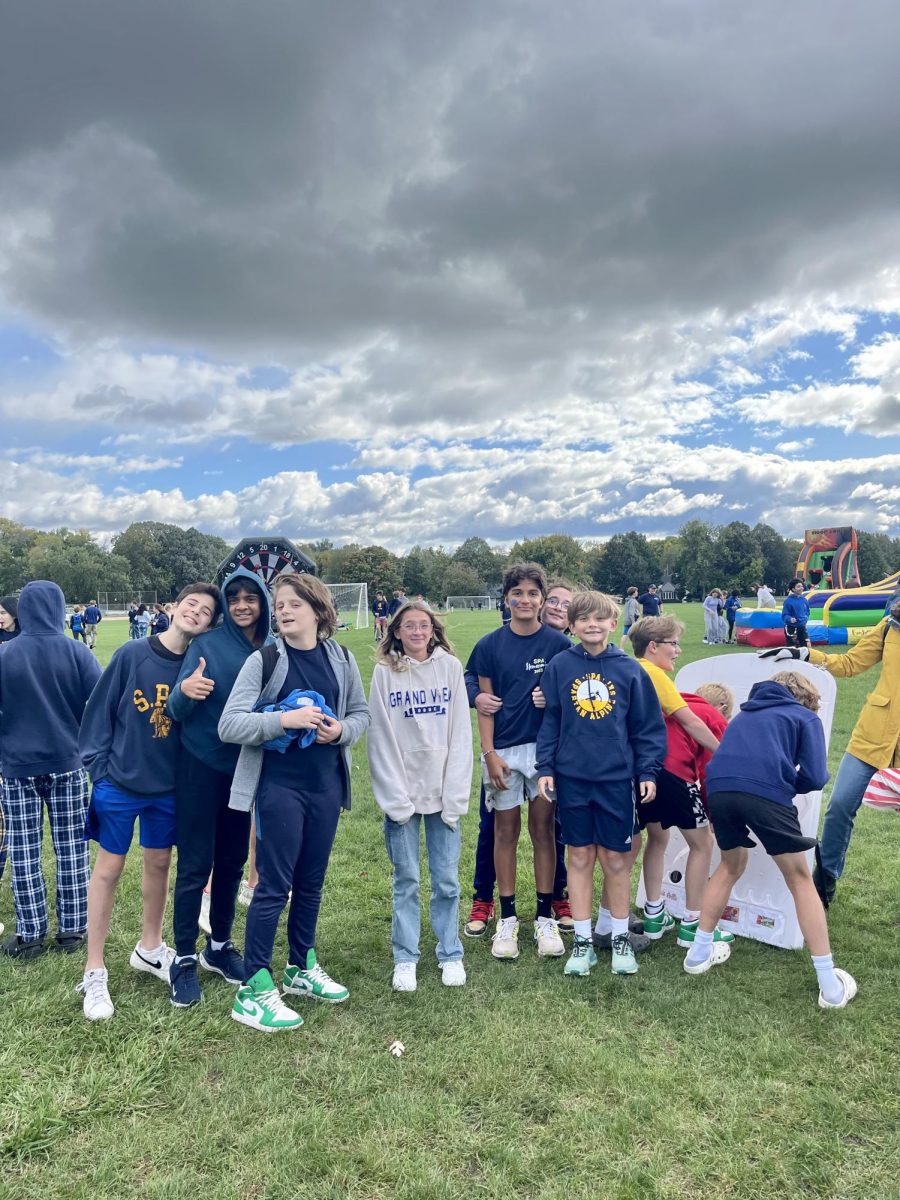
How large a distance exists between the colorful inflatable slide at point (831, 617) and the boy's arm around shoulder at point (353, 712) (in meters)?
18.1

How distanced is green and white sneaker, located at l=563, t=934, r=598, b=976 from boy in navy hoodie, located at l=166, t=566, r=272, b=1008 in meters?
1.84

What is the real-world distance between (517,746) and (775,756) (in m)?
1.39

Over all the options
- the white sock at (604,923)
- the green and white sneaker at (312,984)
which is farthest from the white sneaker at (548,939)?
the green and white sneaker at (312,984)

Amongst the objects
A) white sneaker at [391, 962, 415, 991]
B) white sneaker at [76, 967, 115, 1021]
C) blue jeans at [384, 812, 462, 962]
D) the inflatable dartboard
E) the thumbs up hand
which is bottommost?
white sneaker at [391, 962, 415, 991]

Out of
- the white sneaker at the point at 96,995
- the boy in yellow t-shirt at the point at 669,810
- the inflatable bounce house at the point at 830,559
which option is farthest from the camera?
the inflatable bounce house at the point at 830,559

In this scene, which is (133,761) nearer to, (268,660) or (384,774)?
(268,660)

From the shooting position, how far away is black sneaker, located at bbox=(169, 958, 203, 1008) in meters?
3.64

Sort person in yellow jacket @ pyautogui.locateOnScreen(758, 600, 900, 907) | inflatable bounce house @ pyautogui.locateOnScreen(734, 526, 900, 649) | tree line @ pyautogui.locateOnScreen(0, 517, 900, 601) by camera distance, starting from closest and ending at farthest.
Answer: person in yellow jacket @ pyautogui.locateOnScreen(758, 600, 900, 907), inflatable bounce house @ pyautogui.locateOnScreen(734, 526, 900, 649), tree line @ pyautogui.locateOnScreen(0, 517, 900, 601)

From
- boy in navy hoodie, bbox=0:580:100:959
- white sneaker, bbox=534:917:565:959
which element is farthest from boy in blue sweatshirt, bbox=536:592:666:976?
boy in navy hoodie, bbox=0:580:100:959

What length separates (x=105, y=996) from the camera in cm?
359

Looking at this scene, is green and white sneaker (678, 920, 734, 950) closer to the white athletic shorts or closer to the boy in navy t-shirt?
the boy in navy t-shirt

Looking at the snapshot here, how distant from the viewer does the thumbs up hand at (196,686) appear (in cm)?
354

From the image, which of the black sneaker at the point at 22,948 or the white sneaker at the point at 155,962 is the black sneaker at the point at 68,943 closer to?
the black sneaker at the point at 22,948

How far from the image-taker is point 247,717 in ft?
11.2
